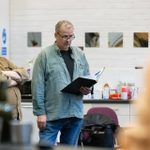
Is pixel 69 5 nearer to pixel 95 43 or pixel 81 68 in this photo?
pixel 95 43

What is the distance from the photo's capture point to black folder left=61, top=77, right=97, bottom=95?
11.8ft

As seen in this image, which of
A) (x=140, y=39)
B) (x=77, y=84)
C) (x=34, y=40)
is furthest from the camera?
(x=34, y=40)

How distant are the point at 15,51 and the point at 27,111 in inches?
45.9

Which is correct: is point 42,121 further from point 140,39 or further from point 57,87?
point 140,39

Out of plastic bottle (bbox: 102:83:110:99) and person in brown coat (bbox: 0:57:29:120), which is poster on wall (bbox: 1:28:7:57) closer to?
plastic bottle (bbox: 102:83:110:99)

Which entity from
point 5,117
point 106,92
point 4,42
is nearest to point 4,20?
point 4,42

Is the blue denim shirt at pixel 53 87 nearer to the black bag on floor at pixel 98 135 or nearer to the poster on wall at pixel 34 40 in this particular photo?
the black bag on floor at pixel 98 135

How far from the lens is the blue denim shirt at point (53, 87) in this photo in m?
3.74

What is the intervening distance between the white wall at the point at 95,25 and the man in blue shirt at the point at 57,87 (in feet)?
8.01

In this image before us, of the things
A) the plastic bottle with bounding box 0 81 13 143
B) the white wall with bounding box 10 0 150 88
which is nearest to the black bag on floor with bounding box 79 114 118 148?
the white wall with bounding box 10 0 150 88

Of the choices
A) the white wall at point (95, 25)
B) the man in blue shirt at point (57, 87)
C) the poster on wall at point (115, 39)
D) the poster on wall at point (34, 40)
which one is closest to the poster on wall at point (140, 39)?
the white wall at point (95, 25)

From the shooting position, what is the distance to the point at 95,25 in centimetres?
629

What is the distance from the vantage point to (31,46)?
6.39 m

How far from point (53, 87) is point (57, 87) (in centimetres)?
4
